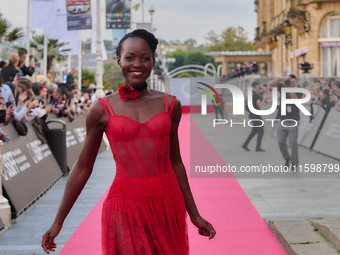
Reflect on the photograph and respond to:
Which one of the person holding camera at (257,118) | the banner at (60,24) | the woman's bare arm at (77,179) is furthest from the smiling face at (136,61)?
the banner at (60,24)

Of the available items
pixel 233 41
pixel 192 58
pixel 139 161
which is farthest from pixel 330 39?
pixel 192 58

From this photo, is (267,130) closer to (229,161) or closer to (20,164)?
(229,161)

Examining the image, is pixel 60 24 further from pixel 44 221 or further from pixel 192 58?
pixel 192 58

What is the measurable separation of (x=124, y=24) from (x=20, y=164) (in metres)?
17.2

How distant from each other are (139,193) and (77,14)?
19.8m

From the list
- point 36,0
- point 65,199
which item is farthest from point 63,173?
point 36,0

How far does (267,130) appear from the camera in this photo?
12.4 metres

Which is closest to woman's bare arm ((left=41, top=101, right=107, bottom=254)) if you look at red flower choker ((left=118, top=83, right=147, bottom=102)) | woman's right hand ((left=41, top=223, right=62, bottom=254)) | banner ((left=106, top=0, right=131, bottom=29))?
woman's right hand ((left=41, top=223, right=62, bottom=254))

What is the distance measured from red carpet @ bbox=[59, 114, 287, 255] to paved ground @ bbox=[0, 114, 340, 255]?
181mm

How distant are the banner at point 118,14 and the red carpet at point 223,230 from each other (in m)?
16.2

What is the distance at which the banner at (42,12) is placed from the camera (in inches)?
832

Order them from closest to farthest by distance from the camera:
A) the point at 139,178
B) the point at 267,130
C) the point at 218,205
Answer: the point at 139,178
the point at 218,205
the point at 267,130

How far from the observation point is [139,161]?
285cm

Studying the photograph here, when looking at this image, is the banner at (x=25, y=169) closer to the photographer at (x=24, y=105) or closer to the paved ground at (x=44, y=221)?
the paved ground at (x=44, y=221)
